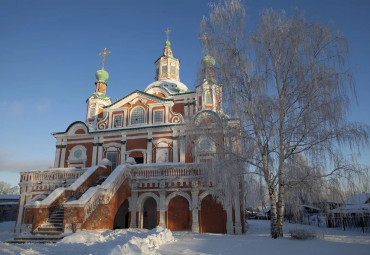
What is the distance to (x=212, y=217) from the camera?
17.6 m

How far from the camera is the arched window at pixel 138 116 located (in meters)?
25.6

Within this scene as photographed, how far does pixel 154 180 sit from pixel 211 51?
9266mm

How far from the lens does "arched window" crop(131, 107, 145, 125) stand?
25609mm

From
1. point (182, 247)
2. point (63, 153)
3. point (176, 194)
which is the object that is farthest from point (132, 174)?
point (63, 153)

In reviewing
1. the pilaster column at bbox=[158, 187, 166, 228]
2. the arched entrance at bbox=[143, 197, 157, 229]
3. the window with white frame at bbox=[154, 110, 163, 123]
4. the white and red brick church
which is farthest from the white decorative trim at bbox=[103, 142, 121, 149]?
the pilaster column at bbox=[158, 187, 166, 228]

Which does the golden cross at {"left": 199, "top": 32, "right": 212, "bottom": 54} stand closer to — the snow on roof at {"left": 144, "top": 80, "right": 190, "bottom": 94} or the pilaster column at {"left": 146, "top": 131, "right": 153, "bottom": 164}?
the pilaster column at {"left": 146, "top": 131, "right": 153, "bottom": 164}

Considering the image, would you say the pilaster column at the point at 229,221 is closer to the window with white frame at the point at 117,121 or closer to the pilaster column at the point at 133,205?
the pilaster column at the point at 133,205

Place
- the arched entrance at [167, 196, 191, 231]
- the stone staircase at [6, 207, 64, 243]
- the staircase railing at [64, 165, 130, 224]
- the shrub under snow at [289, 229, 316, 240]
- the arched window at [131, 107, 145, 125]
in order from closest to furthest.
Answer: the shrub under snow at [289, 229, 316, 240], the stone staircase at [6, 207, 64, 243], the staircase railing at [64, 165, 130, 224], the arched entrance at [167, 196, 191, 231], the arched window at [131, 107, 145, 125]

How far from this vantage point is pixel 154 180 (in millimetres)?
18250

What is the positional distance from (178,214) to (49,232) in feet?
25.4

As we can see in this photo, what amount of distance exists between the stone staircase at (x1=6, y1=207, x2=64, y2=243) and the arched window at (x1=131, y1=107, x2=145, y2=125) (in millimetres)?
11760

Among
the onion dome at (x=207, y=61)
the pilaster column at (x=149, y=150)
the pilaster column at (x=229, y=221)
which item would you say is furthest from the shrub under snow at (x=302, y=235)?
the pilaster column at (x=149, y=150)

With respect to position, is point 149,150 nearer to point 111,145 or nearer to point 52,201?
point 111,145

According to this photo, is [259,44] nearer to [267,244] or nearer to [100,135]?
[267,244]
